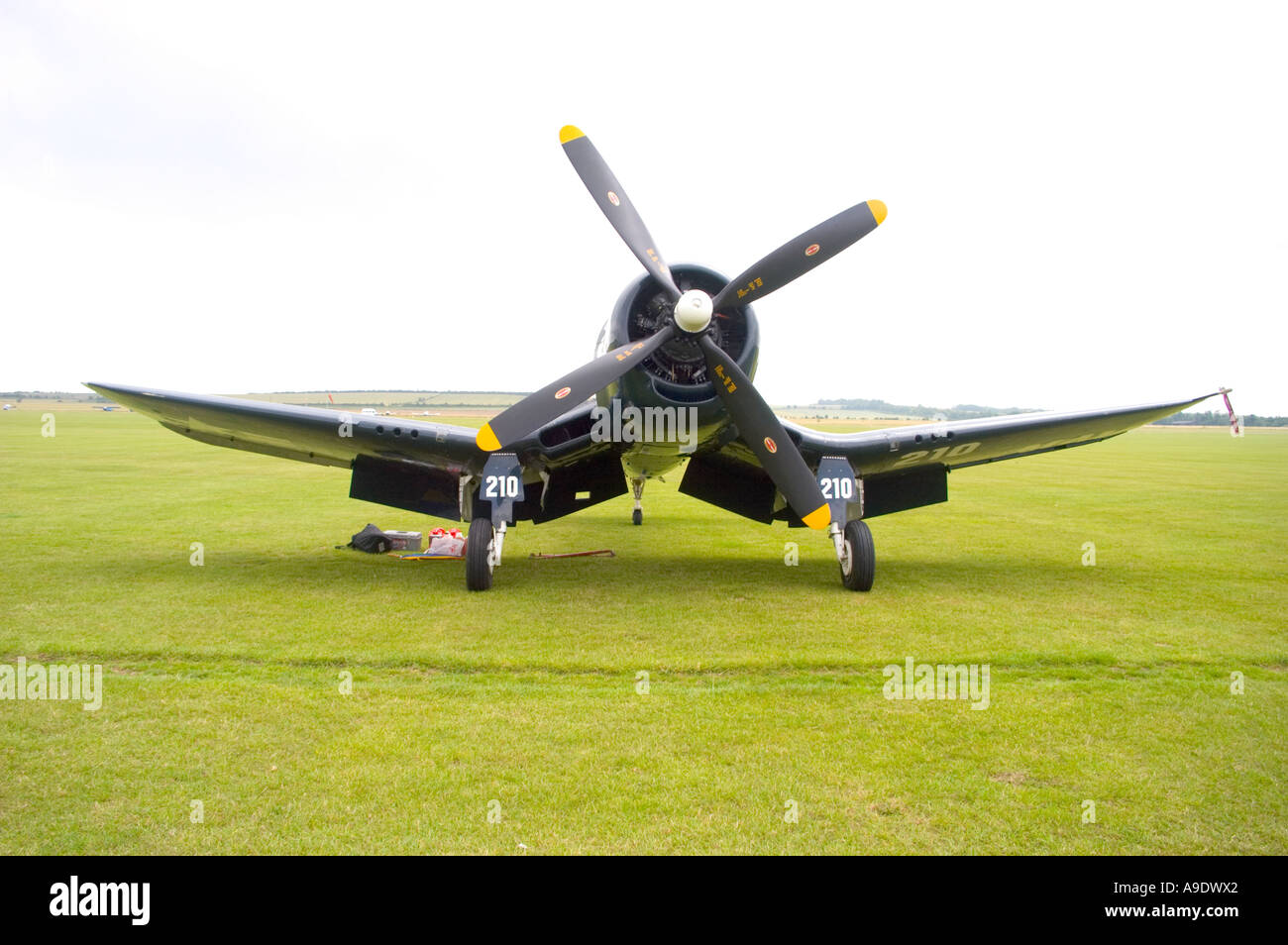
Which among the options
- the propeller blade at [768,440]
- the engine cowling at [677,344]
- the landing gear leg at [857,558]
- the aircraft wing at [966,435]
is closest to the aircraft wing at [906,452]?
the aircraft wing at [966,435]

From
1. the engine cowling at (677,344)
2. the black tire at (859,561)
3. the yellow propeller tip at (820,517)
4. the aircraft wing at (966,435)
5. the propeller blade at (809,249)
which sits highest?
the propeller blade at (809,249)

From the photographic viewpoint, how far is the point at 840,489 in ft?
34.7

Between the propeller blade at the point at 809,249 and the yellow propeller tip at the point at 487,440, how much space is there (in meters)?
2.90

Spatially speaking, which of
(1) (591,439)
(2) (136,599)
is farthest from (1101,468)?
(2) (136,599)

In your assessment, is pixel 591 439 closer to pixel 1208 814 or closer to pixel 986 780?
pixel 986 780

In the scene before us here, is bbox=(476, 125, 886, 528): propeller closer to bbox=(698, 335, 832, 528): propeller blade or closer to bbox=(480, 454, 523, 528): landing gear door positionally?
bbox=(698, 335, 832, 528): propeller blade

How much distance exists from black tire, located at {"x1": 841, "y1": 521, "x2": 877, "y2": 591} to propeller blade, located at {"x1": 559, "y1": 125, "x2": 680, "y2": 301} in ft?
12.3

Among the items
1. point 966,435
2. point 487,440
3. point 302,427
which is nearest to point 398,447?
point 302,427

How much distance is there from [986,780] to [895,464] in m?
7.76

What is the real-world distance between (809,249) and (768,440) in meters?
2.26

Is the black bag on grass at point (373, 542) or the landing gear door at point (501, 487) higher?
the landing gear door at point (501, 487)

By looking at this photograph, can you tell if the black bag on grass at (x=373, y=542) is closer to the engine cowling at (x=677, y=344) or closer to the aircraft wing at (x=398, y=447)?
the aircraft wing at (x=398, y=447)

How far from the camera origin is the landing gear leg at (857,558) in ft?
32.0

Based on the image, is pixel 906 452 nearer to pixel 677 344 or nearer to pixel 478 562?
pixel 677 344
